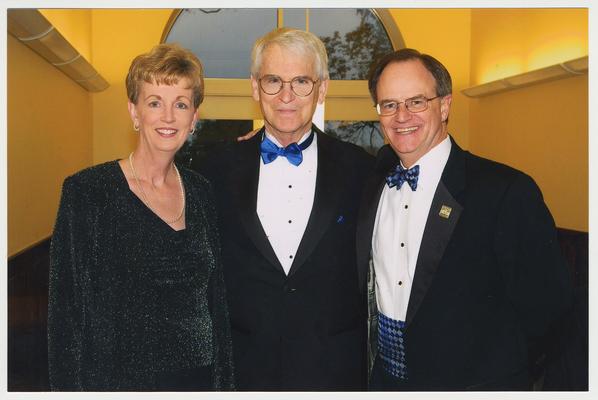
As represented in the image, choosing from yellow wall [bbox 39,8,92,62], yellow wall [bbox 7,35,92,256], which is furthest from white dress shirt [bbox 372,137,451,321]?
yellow wall [bbox 39,8,92,62]

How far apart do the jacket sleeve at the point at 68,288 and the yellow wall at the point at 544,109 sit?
16.1ft

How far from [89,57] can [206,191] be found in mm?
7054

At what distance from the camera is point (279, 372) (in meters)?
2.54

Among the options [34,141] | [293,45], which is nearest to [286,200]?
[293,45]

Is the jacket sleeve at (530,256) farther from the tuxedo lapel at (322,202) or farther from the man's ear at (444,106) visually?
the tuxedo lapel at (322,202)

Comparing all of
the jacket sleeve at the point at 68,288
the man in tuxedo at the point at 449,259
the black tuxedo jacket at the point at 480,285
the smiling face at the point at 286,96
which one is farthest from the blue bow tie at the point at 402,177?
the jacket sleeve at the point at 68,288

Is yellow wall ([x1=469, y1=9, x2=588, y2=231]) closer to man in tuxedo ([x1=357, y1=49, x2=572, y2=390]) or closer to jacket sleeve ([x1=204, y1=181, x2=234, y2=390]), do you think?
man in tuxedo ([x1=357, y1=49, x2=572, y2=390])

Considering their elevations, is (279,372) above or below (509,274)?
below

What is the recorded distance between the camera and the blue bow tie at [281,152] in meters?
2.61

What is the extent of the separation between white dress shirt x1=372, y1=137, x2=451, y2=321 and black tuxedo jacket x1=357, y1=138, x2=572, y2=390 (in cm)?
6

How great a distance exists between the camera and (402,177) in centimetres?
Result: 233

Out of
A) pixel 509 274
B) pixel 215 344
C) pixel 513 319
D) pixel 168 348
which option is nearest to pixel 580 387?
pixel 513 319

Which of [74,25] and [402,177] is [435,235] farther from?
[74,25]
